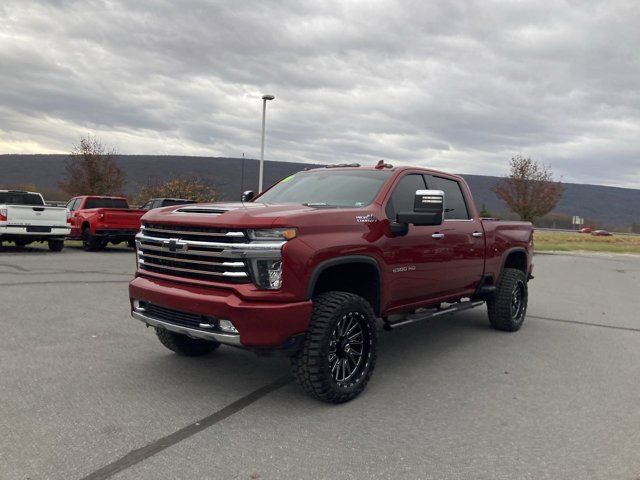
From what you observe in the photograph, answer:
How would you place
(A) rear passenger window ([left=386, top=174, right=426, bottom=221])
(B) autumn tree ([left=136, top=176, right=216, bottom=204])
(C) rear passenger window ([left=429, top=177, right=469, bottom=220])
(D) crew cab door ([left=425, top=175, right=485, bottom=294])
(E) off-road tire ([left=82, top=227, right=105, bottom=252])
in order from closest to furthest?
(A) rear passenger window ([left=386, top=174, right=426, bottom=221]) < (D) crew cab door ([left=425, top=175, right=485, bottom=294]) < (C) rear passenger window ([left=429, top=177, right=469, bottom=220]) < (E) off-road tire ([left=82, top=227, right=105, bottom=252]) < (B) autumn tree ([left=136, top=176, right=216, bottom=204])

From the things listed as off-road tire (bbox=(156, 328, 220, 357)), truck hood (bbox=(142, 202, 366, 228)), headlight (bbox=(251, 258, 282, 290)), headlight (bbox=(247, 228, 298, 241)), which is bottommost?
off-road tire (bbox=(156, 328, 220, 357))

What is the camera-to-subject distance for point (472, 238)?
6086 millimetres

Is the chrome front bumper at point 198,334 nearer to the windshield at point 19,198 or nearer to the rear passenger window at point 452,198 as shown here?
the rear passenger window at point 452,198

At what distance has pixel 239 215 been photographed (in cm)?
389

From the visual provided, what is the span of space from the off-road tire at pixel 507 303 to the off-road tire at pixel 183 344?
365 centimetres

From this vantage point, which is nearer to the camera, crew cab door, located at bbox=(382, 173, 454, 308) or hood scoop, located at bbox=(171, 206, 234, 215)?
hood scoop, located at bbox=(171, 206, 234, 215)

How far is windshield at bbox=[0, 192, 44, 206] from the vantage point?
52.0 ft

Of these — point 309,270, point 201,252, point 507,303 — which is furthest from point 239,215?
point 507,303

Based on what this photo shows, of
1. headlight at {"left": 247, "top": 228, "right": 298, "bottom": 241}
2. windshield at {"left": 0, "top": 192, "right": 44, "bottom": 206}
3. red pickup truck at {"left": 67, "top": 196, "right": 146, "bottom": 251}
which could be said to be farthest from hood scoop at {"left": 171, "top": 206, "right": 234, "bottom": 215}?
windshield at {"left": 0, "top": 192, "right": 44, "bottom": 206}

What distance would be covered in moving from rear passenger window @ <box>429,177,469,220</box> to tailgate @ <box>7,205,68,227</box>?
12598 mm

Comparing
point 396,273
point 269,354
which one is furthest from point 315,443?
point 396,273

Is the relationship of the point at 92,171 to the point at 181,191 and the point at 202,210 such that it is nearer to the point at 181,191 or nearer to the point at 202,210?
the point at 181,191

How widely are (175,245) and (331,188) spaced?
1.79 m

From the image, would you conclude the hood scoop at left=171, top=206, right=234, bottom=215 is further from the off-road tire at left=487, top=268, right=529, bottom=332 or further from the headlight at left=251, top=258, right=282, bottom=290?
the off-road tire at left=487, top=268, right=529, bottom=332
